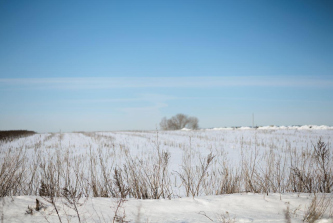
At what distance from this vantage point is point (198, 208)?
7.41ft

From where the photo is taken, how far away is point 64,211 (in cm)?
205

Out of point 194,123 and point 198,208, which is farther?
point 194,123

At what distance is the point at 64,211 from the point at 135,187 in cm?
130

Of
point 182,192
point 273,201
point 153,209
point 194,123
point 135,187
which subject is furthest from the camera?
point 194,123

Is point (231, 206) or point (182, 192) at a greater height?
point (231, 206)

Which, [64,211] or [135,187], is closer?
[64,211]

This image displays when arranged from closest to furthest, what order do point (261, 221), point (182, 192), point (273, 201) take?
point (261, 221) → point (273, 201) → point (182, 192)

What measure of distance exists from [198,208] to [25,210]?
1873 millimetres

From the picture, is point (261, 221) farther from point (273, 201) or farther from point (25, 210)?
point (25, 210)

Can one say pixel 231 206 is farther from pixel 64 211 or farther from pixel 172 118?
pixel 172 118

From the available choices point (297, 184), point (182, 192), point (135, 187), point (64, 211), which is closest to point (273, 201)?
point (297, 184)

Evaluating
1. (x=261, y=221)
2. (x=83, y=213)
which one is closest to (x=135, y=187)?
(x=83, y=213)

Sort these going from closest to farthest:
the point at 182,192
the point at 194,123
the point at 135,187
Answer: the point at 135,187 → the point at 182,192 → the point at 194,123

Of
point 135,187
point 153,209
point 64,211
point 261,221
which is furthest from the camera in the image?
point 135,187
